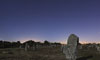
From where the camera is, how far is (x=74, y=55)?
1032 inches

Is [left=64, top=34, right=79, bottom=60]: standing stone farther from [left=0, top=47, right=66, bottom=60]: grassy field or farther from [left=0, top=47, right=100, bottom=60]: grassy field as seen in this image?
[left=0, top=47, right=66, bottom=60]: grassy field

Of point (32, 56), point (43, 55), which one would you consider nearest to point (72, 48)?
point (32, 56)

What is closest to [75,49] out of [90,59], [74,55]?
[74,55]

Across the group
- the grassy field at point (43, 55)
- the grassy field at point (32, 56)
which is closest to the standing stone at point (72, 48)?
the grassy field at point (43, 55)

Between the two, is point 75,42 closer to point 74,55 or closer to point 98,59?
point 74,55

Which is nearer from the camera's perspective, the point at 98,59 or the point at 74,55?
the point at 74,55

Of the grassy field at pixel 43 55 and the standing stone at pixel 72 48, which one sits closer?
the standing stone at pixel 72 48

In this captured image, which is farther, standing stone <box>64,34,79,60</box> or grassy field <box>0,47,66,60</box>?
grassy field <box>0,47,66,60</box>

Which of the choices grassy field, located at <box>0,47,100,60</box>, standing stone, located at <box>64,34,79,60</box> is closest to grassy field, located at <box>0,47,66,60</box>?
grassy field, located at <box>0,47,100,60</box>

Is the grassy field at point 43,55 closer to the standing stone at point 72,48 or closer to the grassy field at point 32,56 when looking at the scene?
the grassy field at point 32,56

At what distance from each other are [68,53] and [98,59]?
20.1ft

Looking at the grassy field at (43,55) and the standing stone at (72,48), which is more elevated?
the standing stone at (72,48)

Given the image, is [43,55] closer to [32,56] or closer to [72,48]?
[32,56]

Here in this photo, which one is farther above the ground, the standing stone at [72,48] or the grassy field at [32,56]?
the standing stone at [72,48]
